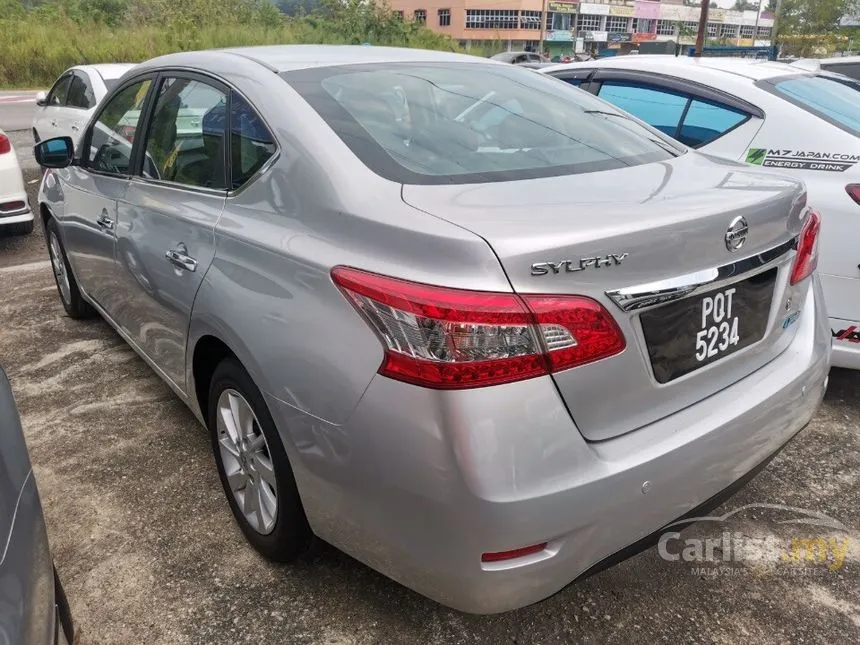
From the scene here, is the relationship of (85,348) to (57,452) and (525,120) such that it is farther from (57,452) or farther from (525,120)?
(525,120)

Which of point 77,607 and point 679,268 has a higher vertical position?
point 679,268

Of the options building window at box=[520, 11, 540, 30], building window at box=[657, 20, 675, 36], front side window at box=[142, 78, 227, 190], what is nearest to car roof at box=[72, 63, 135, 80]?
front side window at box=[142, 78, 227, 190]

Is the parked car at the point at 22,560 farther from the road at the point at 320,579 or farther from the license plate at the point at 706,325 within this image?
the license plate at the point at 706,325

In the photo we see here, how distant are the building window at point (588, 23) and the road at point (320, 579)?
86755 mm

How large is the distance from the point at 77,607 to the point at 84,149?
7.75 feet

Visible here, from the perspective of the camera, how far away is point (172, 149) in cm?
271

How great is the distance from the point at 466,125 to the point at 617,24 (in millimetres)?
92865

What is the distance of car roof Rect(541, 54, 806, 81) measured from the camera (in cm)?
Answer: 388

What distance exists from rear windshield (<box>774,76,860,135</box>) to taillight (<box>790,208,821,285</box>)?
1.52 m

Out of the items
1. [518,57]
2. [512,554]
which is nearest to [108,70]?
[512,554]

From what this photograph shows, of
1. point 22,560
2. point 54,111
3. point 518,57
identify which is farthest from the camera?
point 518,57

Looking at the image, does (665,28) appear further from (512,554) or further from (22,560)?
(22,560)

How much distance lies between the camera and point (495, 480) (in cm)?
148

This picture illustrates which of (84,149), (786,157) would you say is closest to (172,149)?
(84,149)
